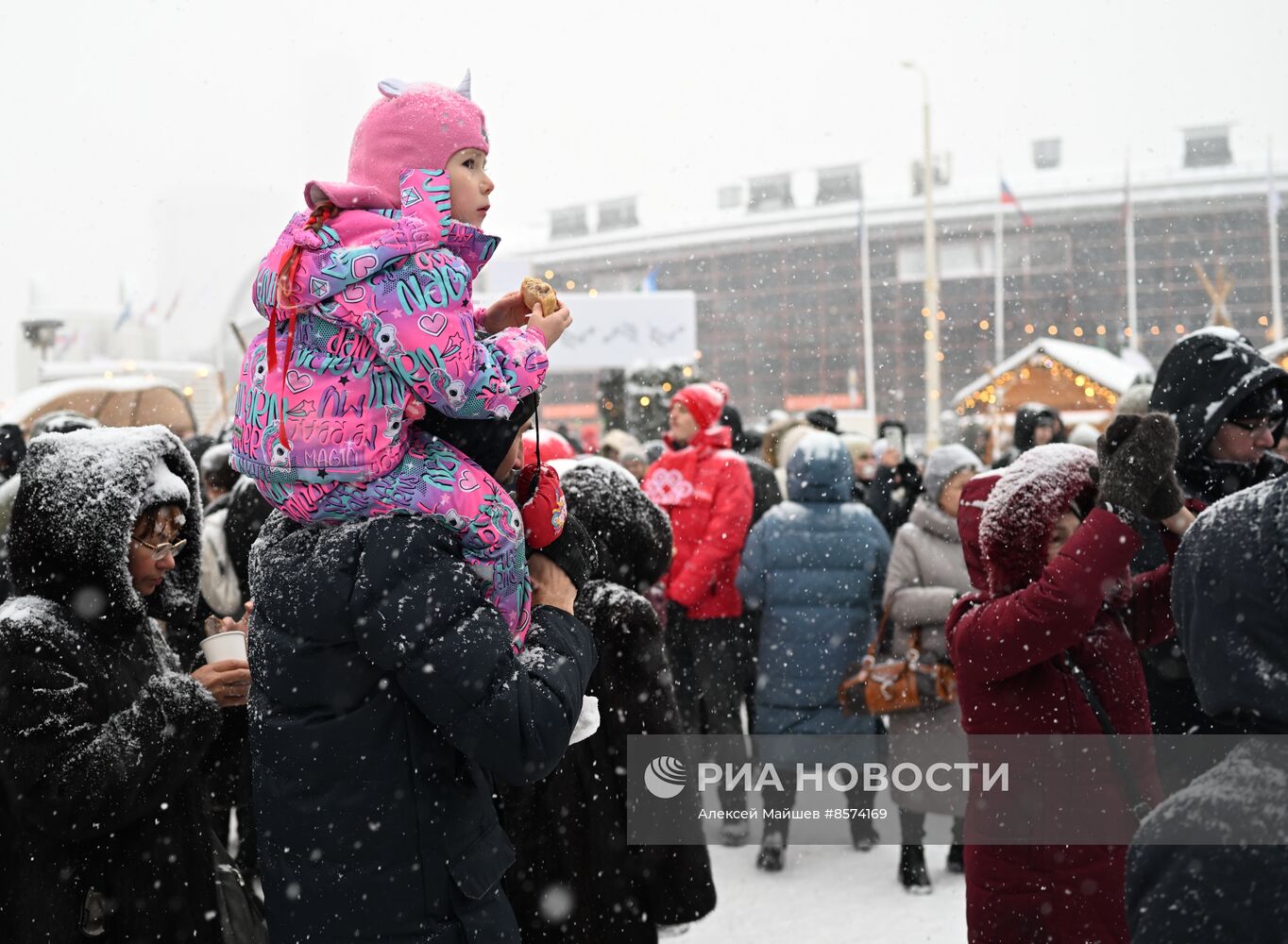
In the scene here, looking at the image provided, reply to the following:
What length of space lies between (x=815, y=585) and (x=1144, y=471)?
2956 mm

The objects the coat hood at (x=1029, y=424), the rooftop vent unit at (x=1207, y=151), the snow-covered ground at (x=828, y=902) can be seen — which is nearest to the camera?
the snow-covered ground at (x=828, y=902)

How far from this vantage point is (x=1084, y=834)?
8.37ft

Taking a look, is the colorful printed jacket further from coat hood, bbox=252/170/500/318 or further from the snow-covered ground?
the snow-covered ground

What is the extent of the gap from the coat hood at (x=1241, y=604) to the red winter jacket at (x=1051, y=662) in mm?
1197

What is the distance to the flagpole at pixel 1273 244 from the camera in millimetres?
27734

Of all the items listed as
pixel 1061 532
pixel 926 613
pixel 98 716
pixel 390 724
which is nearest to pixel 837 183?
pixel 926 613

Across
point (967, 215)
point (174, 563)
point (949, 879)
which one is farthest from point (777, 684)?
point (967, 215)

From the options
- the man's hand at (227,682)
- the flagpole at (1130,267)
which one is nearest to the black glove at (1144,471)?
the man's hand at (227,682)

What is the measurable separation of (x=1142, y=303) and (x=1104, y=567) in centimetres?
4641

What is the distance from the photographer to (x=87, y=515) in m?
2.24

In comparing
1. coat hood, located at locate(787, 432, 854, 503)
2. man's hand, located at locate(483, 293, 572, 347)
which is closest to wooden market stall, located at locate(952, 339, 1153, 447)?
coat hood, located at locate(787, 432, 854, 503)

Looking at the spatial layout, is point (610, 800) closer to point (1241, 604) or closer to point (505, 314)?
point (505, 314)

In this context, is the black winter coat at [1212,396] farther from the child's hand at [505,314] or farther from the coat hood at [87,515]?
the coat hood at [87,515]

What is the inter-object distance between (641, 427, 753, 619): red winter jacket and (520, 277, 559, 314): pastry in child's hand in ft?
13.9
